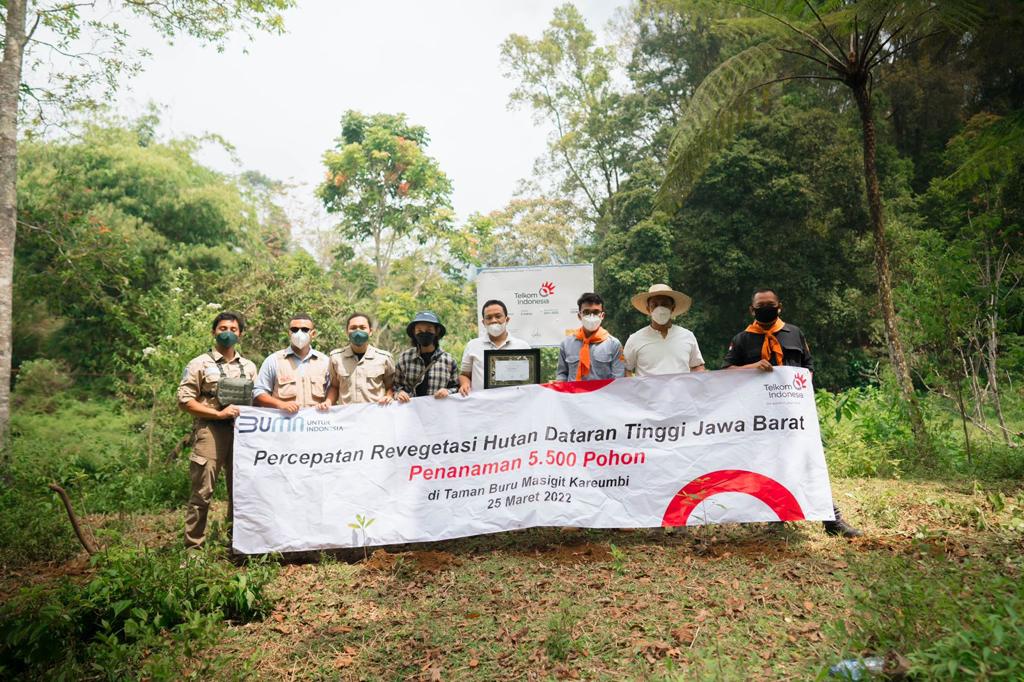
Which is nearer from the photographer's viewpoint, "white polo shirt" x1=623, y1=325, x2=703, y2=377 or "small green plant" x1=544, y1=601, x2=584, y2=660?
"small green plant" x1=544, y1=601, x2=584, y2=660

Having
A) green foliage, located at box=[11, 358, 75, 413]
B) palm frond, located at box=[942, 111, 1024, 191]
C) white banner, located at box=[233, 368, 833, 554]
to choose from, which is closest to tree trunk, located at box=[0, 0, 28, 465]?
white banner, located at box=[233, 368, 833, 554]

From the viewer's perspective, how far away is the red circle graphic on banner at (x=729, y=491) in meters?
5.97

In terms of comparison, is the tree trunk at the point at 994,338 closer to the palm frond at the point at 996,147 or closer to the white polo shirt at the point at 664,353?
the palm frond at the point at 996,147

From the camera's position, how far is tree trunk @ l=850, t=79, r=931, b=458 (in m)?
9.08

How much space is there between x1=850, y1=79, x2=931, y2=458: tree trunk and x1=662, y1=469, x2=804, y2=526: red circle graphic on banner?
405 cm

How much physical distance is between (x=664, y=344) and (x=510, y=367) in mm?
1461

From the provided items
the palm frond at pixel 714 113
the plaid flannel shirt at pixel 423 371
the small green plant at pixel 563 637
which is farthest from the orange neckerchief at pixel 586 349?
the palm frond at pixel 714 113

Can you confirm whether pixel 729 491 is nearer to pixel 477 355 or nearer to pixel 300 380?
pixel 477 355

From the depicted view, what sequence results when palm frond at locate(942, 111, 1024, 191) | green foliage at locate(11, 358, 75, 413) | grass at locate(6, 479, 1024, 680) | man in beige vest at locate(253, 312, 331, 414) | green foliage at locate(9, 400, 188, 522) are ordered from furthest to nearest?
1. green foliage at locate(11, 358, 75, 413)
2. palm frond at locate(942, 111, 1024, 191)
3. green foliage at locate(9, 400, 188, 522)
4. man in beige vest at locate(253, 312, 331, 414)
5. grass at locate(6, 479, 1024, 680)

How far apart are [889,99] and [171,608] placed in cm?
2943

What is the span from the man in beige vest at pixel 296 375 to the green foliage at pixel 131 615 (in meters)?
1.59

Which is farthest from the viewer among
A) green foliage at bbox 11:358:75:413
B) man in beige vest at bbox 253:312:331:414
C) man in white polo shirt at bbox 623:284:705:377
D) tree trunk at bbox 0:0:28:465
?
green foliage at bbox 11:358:75:413

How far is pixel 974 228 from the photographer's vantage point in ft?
→ 30.7

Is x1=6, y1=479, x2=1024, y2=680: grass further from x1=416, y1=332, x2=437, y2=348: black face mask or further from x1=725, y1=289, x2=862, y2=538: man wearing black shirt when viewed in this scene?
x1=416, y1=332, x2=437, y2=348: black face mask
